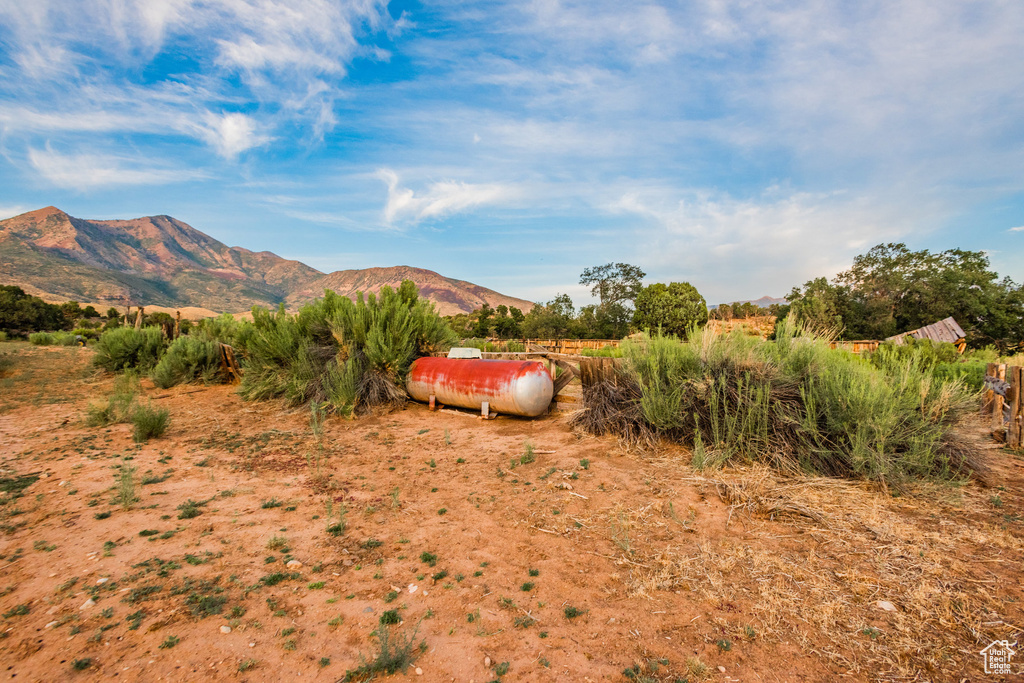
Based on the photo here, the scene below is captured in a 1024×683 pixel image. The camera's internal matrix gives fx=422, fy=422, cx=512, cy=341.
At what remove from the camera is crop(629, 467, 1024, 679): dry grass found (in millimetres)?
2434

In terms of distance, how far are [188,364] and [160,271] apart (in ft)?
483

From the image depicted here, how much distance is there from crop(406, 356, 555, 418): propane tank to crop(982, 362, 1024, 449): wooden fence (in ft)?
22.1

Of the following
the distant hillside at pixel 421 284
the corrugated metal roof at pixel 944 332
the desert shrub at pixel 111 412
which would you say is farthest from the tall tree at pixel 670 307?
the distant hillside at pixel 421 284

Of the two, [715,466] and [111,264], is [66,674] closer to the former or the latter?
[715,466]

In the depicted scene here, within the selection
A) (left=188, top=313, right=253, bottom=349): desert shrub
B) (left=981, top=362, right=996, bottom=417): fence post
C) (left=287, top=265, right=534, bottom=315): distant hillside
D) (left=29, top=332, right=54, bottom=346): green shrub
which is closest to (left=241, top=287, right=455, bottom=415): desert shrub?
(left=188, top=313, right=253, bottom=349): desert shrub

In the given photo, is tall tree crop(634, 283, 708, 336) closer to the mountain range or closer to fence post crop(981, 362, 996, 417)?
the mountain range

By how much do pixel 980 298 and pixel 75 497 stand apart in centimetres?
4292

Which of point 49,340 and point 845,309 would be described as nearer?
point 49,340

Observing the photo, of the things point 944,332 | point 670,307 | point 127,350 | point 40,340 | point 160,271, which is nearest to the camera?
point 127,350

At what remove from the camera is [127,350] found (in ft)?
45.5

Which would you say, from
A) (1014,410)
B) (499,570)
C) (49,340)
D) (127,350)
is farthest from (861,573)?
(49,340)

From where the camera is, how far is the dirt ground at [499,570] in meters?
2.32

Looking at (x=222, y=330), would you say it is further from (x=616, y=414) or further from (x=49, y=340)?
(x=49, y=340)

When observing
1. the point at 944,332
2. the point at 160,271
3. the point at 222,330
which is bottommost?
the point at 222,330
